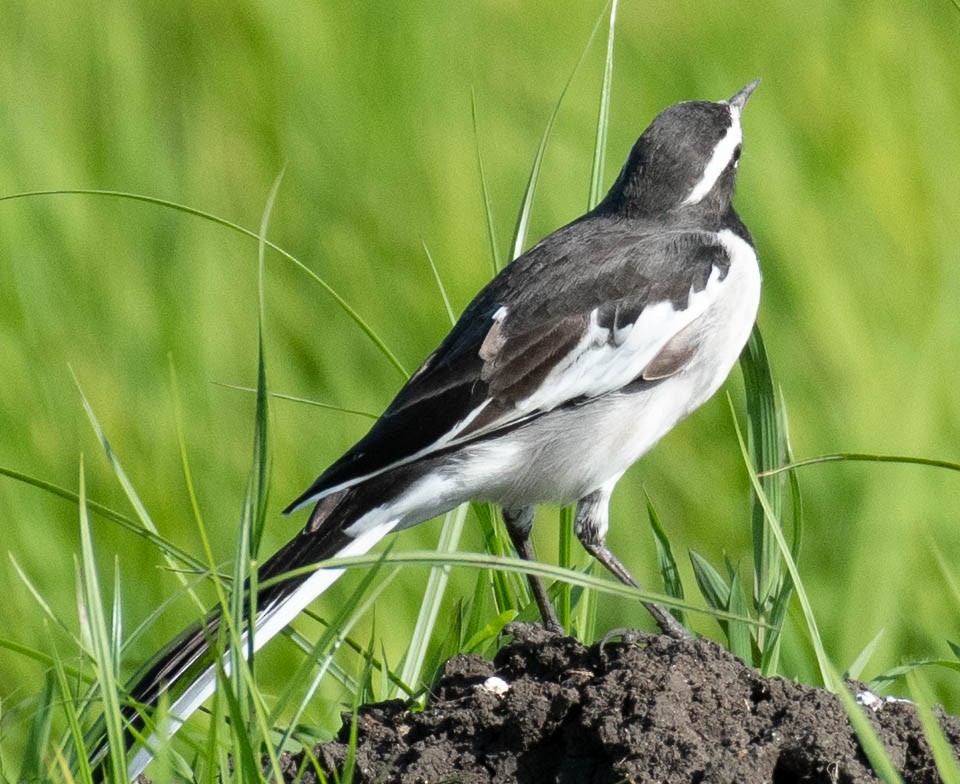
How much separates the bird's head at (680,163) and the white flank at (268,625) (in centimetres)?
144

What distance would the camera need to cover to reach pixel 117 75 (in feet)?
25.9

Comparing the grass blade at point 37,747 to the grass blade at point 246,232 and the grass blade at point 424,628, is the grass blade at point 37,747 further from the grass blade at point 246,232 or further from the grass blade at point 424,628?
the grass blade at point 246,232

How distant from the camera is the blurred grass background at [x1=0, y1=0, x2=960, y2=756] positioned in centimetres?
622

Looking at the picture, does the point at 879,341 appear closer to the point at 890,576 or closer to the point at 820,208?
the point at 820,208

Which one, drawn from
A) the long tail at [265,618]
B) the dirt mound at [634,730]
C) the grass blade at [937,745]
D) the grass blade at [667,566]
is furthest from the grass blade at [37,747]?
the grass blade at [937,745]

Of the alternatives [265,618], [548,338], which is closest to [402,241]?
[548,338]

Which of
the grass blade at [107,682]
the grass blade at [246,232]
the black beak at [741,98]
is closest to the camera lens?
the grass blade at [107,682]

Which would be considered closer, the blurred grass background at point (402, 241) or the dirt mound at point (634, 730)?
the dirt mound at point (634, 730)

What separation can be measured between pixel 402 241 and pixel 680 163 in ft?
7.98

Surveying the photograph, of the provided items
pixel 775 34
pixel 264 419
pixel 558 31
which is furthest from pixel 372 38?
pixel 264 419

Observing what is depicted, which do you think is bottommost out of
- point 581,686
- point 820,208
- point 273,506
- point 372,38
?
point 273,506

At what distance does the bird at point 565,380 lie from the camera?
4.46 meters

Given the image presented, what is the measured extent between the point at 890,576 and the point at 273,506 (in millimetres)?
2367

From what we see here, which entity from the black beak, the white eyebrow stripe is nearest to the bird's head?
the white eyebrow stripe
